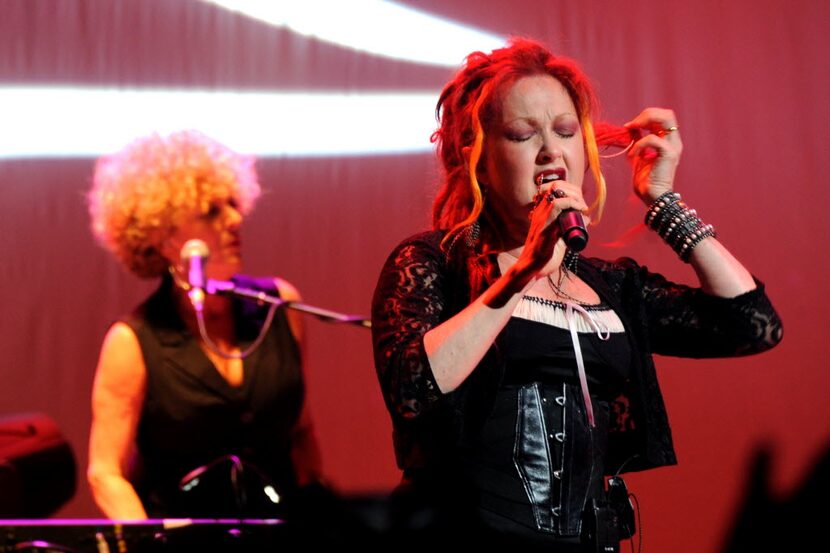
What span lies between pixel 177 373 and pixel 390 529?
1193mm

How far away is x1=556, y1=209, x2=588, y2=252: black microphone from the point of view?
122 centimetres

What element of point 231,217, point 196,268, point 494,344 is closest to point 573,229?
point 494,344

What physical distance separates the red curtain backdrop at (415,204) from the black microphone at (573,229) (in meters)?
1.68

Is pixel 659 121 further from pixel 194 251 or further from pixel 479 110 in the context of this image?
pixel 194 251

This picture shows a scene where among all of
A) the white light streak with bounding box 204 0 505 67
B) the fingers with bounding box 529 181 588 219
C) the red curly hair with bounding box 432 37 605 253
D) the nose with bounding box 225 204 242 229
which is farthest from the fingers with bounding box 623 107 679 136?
the white light streak with bounding box 204 0 505 67

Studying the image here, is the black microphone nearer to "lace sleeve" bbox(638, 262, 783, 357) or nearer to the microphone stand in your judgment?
"lace sleeve" bbox(638, 262, 783, 357)

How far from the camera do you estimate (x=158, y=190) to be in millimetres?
2516

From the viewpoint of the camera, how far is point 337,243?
296 centimetres

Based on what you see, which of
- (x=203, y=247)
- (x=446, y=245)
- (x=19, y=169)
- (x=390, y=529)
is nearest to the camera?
(x=390, y=529)

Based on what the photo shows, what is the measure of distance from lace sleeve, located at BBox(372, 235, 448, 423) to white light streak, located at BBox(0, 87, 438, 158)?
1480mm

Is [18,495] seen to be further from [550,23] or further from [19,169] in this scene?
[550,23]

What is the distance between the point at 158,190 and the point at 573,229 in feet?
5.07

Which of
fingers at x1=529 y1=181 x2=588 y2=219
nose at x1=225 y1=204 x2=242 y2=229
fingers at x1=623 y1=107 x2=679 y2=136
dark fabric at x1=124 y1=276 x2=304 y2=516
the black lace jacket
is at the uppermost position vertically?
fingers at x1=623 y1=107 x2=679 y2=136

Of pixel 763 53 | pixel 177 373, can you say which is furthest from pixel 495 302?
pixel 763 53
